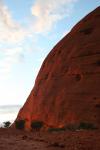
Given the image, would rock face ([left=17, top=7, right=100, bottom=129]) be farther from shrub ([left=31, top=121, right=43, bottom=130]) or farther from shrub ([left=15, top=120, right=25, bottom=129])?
shrub ([left=15, top=120, right=25, bottom=129])

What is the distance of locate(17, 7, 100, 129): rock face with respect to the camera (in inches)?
1179

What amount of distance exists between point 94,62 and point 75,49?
3.70m

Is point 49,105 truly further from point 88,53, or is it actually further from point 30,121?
point 88,53

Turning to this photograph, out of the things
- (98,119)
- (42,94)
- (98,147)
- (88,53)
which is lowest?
(98,147)

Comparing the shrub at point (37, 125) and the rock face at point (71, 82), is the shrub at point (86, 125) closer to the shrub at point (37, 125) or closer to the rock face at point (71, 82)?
the rock face at point (71, 82)

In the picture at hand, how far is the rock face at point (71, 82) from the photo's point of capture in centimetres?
2994

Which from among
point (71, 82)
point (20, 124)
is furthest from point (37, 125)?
point (71, 82)

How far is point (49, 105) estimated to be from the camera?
33.8 metres

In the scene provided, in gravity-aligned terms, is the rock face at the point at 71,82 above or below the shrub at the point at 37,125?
above

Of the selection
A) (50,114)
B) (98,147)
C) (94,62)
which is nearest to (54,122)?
(50,114)

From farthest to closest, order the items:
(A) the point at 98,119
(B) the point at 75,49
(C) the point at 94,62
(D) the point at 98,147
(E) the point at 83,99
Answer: (B) the point at 75,49, (C) the point at 94,62, (E) the point at 83,99, (A) the point at 98,119, (D) the point at 98,147

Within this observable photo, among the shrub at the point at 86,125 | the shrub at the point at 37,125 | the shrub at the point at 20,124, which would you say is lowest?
the shrub at the point at 86,125

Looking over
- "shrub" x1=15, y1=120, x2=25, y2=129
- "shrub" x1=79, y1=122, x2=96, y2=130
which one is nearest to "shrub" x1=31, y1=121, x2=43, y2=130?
"shrub" x1=15, y1=120, x2=25, y2=129

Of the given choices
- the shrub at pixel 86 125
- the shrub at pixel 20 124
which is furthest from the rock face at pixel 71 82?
the shrub at pixel 20 124
